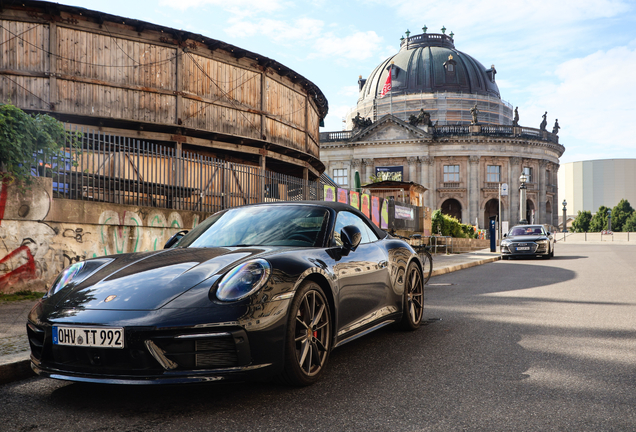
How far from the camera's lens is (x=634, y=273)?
1480 centimetres

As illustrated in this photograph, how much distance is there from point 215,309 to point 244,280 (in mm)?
311

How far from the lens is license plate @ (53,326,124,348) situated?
10.7ft

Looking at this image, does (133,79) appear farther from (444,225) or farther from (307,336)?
(444,225)

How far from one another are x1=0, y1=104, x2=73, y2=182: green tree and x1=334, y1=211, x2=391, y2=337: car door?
5905mm

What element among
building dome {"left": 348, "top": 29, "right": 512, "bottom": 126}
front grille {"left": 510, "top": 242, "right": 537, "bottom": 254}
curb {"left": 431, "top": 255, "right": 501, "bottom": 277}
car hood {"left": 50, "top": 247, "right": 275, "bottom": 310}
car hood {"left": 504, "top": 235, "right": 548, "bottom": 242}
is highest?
building dome {"left": 348, "top": 29, "right": 512, "bottom": 126}

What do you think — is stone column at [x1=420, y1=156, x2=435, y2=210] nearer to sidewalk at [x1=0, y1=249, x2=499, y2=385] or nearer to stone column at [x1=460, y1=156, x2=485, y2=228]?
stone column at [x1=460, y1=156, x2=485, y2=228]

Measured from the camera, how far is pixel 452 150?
67.1m

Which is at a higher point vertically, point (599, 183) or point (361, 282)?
point (599, 183)

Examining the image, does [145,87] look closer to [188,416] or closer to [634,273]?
[634,273]

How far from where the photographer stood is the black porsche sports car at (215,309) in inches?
129

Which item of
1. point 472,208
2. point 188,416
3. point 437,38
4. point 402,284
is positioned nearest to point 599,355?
point 402,284

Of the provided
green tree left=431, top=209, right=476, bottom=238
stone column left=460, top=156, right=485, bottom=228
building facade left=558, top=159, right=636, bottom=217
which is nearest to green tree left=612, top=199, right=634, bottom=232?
building facade left=558, top=159, right=636, bottom=217

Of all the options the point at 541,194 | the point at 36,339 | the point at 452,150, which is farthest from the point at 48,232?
the point at 541,194

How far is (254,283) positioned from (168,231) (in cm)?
797
